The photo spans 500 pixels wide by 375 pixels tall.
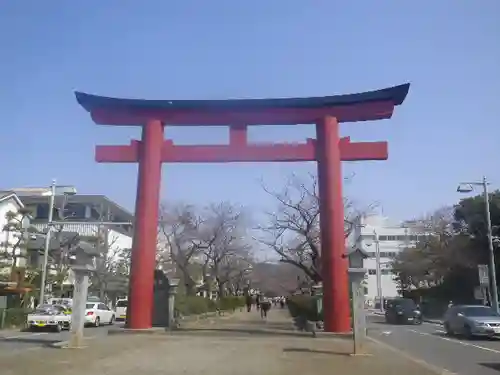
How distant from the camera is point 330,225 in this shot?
66.1 ft

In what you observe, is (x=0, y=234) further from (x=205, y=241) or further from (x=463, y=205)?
(x=463, y=205)

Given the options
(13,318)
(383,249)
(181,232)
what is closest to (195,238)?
(181,232)

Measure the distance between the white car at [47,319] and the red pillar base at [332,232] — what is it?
47.2 feet

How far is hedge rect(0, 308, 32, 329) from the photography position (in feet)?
91.0

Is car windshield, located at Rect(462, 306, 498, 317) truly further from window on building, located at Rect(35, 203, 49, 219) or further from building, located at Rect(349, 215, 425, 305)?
building, located at Rect(349, 215, 425, 305)

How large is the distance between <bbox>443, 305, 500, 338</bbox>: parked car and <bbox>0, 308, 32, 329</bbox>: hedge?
72.7 ft

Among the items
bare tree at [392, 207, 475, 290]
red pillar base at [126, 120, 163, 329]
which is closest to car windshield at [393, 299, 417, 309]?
bare tree at [392, 207, 475, 290]

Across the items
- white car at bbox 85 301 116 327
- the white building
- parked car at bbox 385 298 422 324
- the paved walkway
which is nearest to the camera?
the paved walkway

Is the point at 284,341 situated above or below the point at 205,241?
below

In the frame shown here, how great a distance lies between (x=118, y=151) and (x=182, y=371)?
1172 centimetres

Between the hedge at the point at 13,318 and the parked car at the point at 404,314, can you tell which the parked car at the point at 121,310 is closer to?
the hedge at the point at 13,318

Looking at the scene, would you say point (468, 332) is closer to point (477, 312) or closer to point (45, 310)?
point (477, 312)

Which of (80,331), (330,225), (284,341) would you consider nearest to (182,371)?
(80,331)

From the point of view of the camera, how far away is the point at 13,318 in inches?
1130
